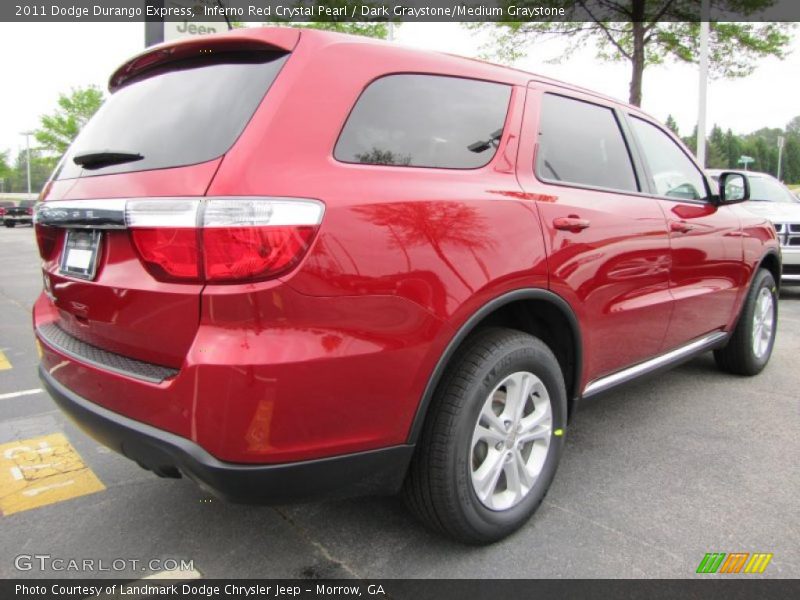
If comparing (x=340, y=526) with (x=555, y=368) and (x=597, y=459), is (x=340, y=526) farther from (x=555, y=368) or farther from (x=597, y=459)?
(x=597, y=459)

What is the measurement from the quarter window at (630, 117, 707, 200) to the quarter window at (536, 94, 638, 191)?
0.85ft

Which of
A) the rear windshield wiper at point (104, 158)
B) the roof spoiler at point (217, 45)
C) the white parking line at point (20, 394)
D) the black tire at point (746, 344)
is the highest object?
the roof spoiler at point (217, 45)

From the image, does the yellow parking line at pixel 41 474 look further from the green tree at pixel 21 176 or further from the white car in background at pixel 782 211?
the green tree at pixel 21 176

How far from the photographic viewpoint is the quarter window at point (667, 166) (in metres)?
3.20

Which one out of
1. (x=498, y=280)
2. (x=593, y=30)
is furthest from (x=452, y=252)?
(x=593, y=30)

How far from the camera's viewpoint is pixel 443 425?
6.36 ft

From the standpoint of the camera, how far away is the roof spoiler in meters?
1.80

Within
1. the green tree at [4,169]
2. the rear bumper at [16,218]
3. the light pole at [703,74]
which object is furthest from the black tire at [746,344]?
the green tree at [4,169]

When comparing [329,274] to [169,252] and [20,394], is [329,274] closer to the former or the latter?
[169,252]

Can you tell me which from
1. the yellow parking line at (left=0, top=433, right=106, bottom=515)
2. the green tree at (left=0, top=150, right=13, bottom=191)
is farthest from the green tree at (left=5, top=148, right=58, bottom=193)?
the yellow parking line at (left=0, top=433, right=106, bottom=515)

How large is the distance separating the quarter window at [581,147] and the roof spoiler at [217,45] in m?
1.09

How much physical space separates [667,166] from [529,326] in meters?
1.60

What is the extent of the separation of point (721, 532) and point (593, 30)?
1352 cm

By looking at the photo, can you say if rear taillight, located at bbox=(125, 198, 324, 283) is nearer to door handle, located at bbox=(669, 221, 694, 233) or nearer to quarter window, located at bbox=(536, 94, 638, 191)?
Result: quarter window, located at bbox=(536, 94, 638, 191)
